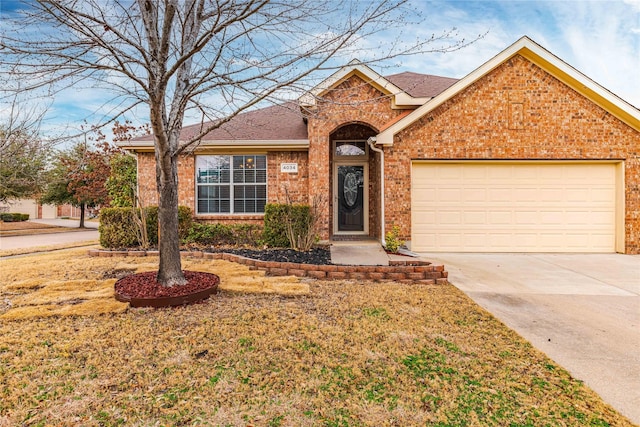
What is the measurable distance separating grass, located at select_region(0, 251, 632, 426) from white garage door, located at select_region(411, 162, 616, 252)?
4805 mm

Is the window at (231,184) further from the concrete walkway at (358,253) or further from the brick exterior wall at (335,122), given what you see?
the concrete walkway at (358,253)

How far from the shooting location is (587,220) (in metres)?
9.09

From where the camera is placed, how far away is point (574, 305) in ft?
15.9

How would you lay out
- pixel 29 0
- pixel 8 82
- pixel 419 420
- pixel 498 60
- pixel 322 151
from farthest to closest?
1. pixel 322 151
2. pixel 498 60
3. pixel 8 82
4. pixel 29 0
5. pixel 419 420

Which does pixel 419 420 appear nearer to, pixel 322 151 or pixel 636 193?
pixel 322 151

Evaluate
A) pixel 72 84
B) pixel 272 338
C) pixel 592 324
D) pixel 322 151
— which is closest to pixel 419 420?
pixel 272 338

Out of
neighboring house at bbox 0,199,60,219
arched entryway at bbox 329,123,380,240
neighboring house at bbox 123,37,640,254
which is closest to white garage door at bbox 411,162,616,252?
neighboring house at bbox 123,37,640,254

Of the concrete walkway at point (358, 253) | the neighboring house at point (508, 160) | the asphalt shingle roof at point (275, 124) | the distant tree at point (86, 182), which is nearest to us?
the concrete walkway at point (358, 253)

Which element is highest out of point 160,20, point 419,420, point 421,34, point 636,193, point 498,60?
point 498,60

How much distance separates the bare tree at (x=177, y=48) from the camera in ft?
13.2

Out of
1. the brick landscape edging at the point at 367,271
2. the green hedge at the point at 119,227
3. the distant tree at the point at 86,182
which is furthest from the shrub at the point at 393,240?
the distant tree at the point at 86,182

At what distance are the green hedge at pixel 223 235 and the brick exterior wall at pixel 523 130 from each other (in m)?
4.21

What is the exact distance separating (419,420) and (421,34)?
4.39m

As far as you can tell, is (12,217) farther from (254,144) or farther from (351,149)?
(351,149)
